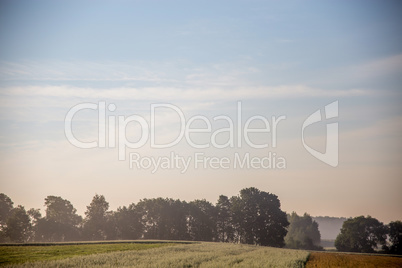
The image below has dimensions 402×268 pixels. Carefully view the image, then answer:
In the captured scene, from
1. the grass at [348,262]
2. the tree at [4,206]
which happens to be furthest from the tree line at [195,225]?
the grass at [348,262]

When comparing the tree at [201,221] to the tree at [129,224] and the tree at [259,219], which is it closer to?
the tree at [259,219]

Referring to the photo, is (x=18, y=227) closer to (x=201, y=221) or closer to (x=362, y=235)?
(x=201, y=221)

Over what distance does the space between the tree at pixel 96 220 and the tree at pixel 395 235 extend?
282 ft

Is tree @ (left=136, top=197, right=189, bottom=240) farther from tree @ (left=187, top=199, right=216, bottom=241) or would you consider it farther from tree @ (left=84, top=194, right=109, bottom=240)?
tree @ (left=84, top=194, right=109, bottom=240)

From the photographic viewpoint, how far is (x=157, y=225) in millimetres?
111312

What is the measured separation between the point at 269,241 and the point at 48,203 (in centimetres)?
7775

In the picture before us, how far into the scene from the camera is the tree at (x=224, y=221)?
107500 mm

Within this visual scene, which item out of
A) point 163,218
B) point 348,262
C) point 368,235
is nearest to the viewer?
point 348,262

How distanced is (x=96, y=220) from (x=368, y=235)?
84.5 meters

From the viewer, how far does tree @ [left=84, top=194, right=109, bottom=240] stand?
364 feet

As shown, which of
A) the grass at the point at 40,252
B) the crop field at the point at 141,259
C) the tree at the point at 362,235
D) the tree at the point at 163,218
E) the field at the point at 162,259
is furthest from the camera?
the tree at the point at 163,218

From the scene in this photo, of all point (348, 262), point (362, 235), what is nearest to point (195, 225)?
point (362, 235)

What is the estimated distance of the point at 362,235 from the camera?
107 meters

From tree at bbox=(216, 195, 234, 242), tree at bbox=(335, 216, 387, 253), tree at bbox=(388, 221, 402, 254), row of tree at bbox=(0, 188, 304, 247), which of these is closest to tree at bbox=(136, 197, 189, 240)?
row of tree at bbox=(0, 188, 304, 247)
